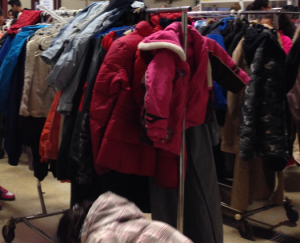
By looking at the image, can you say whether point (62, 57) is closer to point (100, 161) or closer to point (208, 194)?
point (100, 161)

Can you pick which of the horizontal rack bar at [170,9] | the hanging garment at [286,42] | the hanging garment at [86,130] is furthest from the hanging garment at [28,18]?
the hanging garment at [286,42]

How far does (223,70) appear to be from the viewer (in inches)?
71.2

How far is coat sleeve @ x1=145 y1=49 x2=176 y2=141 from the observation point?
1499 mm

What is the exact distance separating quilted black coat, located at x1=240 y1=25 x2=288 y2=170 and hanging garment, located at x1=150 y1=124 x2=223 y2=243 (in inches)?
18.6

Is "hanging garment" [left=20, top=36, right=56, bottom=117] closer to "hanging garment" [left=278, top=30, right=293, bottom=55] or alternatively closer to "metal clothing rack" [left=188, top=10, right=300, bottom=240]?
"metal clothing rack" [left=188, top=10, right=300, bottom=240]

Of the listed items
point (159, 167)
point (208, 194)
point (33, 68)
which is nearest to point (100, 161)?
point (159, 167)

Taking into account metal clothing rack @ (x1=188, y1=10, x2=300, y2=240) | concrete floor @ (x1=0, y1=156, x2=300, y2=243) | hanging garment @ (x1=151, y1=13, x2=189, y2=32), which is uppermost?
hanging garment @ (x1=151, y1=13, x2=189, y2=32)

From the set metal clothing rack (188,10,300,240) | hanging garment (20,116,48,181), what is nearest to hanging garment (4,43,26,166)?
hanging garment (20,116,48,181)

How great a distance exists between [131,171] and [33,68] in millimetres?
1085

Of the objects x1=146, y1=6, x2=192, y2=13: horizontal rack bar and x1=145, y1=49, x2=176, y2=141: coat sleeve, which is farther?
x1=146, y1=6, x2=192, y2=13: horizontal rack bar

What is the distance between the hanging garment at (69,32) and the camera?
6.64 ft

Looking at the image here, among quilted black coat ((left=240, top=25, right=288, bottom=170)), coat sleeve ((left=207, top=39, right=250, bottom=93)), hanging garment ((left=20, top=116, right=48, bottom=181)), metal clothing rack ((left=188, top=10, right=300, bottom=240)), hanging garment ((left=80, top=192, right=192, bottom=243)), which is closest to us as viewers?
hanging garment ((left=80, top=192, right=192, bottom=243))

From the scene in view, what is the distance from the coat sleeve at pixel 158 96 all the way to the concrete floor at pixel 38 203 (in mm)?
1510

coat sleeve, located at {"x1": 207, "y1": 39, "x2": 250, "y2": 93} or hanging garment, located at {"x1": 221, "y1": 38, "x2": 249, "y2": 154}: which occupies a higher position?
coat sleeve, located at {"x1": 207, "y1": 39, "x2": 250, "y2": 93}
